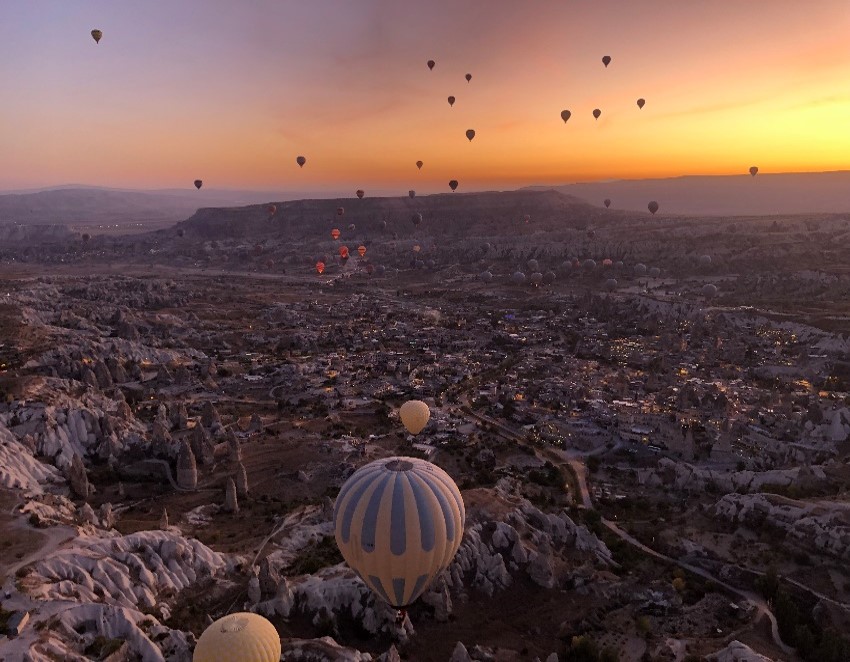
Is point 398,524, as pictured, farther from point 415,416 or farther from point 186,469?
point 186,469

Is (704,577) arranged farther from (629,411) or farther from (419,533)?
(629,411)

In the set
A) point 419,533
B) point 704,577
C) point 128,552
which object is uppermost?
point 419,533

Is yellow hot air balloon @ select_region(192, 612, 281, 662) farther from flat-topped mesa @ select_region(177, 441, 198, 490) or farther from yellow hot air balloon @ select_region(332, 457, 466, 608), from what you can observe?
flat-topped mesa @ select_region(177, 441, 198, 490)

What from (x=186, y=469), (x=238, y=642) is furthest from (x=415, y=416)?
(x=238, y=642)

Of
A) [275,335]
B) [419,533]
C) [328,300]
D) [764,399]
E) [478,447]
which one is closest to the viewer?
[419,533]

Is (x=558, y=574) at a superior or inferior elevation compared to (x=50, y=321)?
inferior

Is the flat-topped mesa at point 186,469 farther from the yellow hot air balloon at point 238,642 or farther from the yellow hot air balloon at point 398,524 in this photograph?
the yellow hot air balloon at point 238,642

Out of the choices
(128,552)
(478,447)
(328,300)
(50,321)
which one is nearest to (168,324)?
(50,321)
